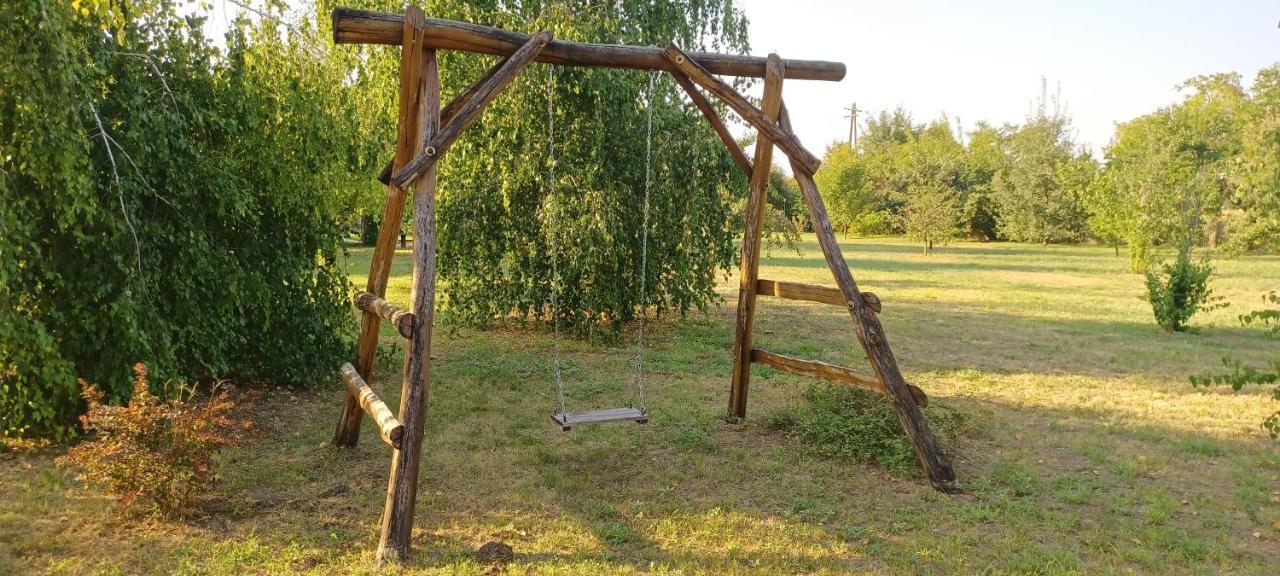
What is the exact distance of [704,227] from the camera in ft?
34.9

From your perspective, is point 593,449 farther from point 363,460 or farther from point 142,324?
point 142,324

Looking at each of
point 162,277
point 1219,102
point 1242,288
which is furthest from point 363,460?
point 1219,102

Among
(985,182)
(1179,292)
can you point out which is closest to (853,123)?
(985,182)

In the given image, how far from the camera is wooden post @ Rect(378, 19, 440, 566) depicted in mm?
4199

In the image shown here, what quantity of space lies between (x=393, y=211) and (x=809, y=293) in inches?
118

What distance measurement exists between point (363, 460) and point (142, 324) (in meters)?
1.72

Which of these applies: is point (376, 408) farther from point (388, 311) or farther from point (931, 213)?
point (931, 213)

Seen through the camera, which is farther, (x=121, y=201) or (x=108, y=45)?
(x=108, y=45)

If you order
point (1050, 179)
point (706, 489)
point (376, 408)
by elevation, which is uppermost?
point (1050, 179)

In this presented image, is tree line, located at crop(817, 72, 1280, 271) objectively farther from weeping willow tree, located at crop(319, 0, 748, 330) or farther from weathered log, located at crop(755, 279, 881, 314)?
weathered log, located at crop(755, 279, 881, 314)

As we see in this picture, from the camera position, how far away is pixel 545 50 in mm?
5461

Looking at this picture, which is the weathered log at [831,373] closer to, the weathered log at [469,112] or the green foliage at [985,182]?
the weathered log at [469,112]

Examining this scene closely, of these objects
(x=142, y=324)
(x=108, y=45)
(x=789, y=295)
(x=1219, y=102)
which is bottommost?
(x=142, y=324)

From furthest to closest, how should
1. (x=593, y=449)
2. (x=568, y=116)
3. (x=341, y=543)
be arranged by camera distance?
(x=568, y=116), (x=593, y=449), (x=341, y=543)
